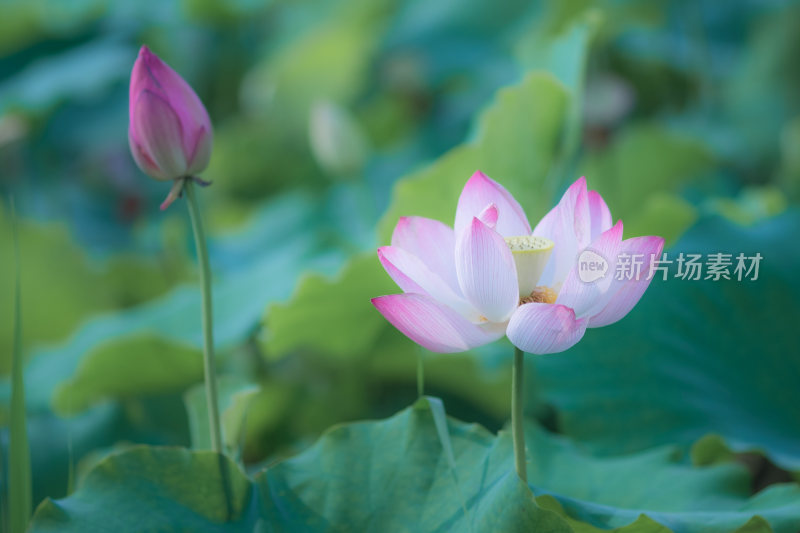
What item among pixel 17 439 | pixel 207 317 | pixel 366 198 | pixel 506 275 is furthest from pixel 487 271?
pixel 366 198

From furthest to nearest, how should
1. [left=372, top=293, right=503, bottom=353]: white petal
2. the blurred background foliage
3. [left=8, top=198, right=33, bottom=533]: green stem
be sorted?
the blurred background foliage → [left=8, top=198, right=33, bottom=533]: green stem → [left=372, top=293, right=503, bottom=353]: white petal

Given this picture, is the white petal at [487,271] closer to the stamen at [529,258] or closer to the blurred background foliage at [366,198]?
the stamen at [529,258]

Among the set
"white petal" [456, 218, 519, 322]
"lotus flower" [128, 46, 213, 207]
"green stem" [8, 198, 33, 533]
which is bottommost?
"green stem" [8, 198, 33, 533]

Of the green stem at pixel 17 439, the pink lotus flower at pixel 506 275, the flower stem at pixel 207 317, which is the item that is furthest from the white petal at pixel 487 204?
the green stem at pixel 17 439

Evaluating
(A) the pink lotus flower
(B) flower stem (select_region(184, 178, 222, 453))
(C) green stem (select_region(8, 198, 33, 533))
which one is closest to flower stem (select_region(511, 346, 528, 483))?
(A) the pink lotus flower

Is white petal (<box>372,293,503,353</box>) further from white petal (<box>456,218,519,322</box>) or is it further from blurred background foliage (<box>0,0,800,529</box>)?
blurred background foliage (<box>0,0,800,529</box>)

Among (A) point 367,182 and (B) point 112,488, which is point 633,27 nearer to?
(A) point 367,182

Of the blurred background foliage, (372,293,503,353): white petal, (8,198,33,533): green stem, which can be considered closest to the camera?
(372,293,503,353): white petal
